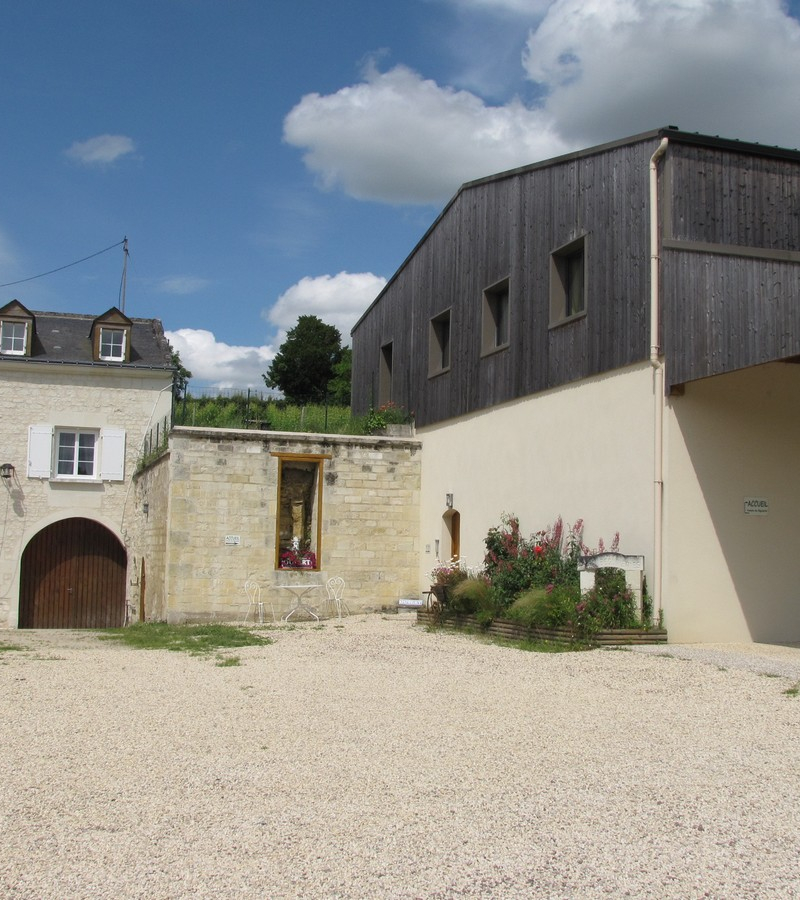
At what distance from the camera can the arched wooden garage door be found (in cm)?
2228

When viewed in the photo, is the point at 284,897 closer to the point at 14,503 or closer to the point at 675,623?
the point at 675,623

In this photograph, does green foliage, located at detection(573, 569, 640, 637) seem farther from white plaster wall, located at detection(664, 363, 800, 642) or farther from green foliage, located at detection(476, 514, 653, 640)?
white plaster wall, located at detection(664, 363, 800, 642)

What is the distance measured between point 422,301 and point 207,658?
30.6 ft

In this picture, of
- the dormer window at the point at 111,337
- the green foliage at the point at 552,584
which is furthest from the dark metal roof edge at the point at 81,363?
the green foliage at the point at 552,584

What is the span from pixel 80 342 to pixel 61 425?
2.52 meters

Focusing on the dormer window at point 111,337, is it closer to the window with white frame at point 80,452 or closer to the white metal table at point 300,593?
the window with white frame at point 80,452

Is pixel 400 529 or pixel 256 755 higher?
pixel 400 529

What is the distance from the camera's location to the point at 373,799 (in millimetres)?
→ 4816

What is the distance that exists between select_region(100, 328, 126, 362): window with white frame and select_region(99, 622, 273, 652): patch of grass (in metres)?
9.53

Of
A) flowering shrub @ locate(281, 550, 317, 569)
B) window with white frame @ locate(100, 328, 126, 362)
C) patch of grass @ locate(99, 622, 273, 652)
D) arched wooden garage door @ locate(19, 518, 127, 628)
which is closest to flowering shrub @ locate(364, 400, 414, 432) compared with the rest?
flowering shrub @ locate(281, 550, 317, 569)

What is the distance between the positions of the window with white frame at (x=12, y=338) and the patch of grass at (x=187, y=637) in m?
9.94

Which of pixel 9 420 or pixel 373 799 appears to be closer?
pixel 373 799

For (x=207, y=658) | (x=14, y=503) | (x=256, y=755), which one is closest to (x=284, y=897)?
(x=256, y=755)

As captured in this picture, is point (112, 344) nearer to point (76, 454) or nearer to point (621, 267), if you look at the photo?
point (76, 454)
